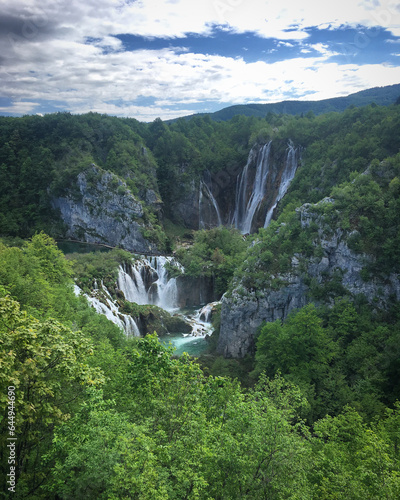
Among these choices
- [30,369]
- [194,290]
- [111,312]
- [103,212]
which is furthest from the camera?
[103,212]

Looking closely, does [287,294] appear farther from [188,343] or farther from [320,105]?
[320,105]

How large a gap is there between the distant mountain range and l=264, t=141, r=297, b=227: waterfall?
124 ft

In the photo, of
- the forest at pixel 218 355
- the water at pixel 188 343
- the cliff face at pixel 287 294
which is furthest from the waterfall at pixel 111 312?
the cliff face at pixel 287 294

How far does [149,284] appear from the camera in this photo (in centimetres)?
4394

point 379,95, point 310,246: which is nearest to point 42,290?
point 310,246

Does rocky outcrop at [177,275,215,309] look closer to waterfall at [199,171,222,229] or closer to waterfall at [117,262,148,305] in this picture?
waterfall at [117,262,148,305]

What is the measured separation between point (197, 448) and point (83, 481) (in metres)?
2.65

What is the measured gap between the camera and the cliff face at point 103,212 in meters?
59.8

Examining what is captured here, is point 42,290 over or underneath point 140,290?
over

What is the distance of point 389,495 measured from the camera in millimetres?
7645

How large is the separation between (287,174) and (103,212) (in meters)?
34.2

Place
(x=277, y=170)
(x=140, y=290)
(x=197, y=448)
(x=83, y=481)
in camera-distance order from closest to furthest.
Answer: (x=83, y=481), (x=197, y=448), (x=140, y=290), (x=277, y=170)

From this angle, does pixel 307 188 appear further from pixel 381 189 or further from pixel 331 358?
pixel 331 358

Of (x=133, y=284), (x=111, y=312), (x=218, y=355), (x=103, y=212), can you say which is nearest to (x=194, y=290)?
(x=133, y=284)
